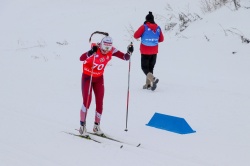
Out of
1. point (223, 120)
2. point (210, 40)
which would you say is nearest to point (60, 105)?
point (223, 120)

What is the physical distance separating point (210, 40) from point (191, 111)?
5792 millimetres

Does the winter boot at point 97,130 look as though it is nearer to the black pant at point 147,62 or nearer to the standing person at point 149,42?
the standing person at point 149,42

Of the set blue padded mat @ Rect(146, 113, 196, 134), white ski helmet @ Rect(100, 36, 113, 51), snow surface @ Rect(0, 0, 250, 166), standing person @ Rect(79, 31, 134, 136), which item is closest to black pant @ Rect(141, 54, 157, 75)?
A: snow surface @ Rect(0, 0, 250, 166)

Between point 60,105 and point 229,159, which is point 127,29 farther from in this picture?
point 229,159

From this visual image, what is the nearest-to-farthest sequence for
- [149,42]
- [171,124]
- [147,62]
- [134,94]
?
[171,124], [134,94], [149,42], [147,62]

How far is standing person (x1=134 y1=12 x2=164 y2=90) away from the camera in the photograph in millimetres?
10875

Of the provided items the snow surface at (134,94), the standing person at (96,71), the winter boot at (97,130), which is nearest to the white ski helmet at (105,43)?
the standing person at (96,71)

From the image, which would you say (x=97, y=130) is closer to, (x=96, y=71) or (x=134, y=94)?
(x=96, y=71)

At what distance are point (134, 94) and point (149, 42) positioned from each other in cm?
134

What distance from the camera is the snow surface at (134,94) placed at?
6.57 metres

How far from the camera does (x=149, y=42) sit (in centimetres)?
1100

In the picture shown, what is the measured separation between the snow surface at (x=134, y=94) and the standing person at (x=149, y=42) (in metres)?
0.35

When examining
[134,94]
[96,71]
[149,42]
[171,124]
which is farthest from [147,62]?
[96,71]

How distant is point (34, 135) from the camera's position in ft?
24.9
